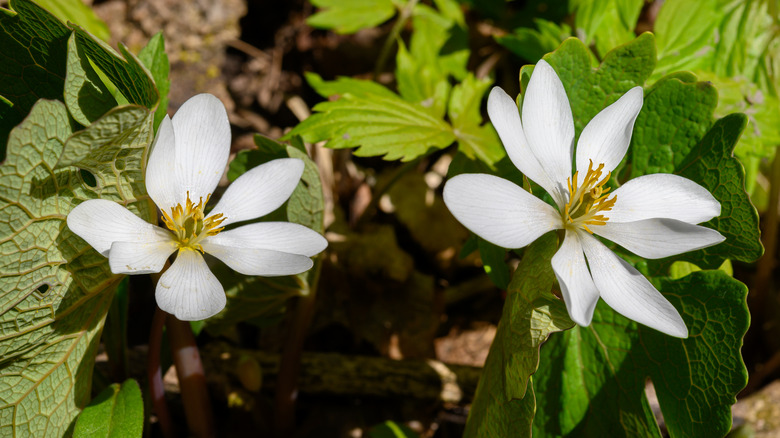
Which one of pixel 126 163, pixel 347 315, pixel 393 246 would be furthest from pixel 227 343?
pixel 126 163

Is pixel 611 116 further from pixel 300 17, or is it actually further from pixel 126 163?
pixel 300 17

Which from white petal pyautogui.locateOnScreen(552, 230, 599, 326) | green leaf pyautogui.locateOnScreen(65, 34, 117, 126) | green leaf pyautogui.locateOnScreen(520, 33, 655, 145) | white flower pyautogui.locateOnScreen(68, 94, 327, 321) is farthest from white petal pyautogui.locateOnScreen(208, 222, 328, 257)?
→ green leaf pyautogui.locateOnScreen(520, 33, 655, 145)

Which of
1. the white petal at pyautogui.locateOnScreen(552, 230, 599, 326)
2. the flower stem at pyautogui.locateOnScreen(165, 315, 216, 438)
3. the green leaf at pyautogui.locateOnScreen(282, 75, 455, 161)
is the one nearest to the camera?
the white petal at pyautogui.locateOnScreen(552, 230, 599, 326)

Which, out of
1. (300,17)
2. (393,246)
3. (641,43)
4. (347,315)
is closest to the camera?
(641,43)

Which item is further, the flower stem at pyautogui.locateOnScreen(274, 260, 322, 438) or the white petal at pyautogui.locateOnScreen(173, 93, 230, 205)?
the flower stem at pyautogui.locateOnScreen(274, 260, 322, 438)

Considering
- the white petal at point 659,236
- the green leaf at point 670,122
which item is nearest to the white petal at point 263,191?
the white petal at point 659,236

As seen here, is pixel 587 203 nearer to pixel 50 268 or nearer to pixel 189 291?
pixel 189 291

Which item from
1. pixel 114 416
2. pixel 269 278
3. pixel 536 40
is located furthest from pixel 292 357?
pixel 536 40

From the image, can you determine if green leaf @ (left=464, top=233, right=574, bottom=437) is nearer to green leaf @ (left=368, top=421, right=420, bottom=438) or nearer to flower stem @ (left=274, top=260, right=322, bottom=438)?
green leaf @ (left=368, top=421, right=420, bottom=438)
